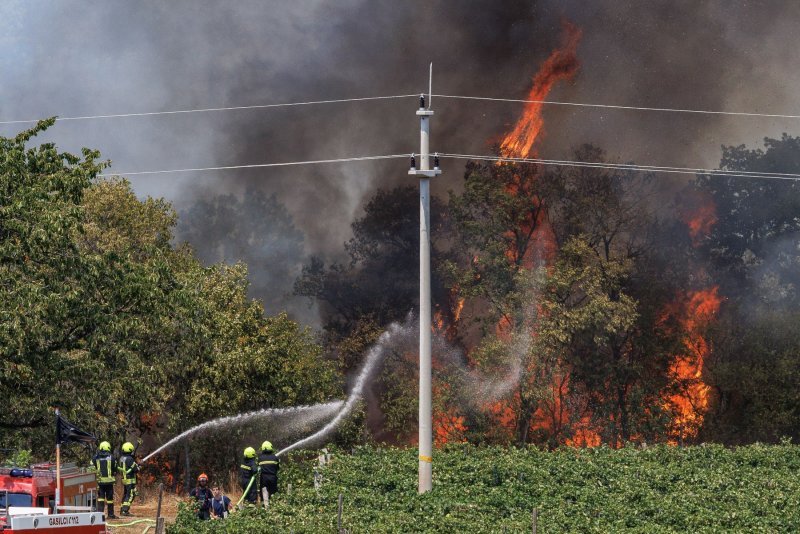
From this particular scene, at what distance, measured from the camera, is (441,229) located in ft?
227

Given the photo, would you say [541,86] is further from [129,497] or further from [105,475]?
[105,475]

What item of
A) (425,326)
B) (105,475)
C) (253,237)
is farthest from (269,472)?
(253,237)

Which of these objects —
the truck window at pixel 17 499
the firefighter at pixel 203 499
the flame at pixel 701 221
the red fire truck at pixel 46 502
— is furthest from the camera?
the flame at pixel 701 221

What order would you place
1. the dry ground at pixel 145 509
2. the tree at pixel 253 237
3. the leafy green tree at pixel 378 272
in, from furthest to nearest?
1. the tree at pixel 253 237
2. the leafy green tree at pixel 378 272
3. the dry ground at pixel 145 509

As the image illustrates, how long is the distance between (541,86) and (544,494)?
51274mm

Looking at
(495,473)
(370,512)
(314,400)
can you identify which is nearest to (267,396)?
(314,400)

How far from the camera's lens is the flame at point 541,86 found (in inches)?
2906

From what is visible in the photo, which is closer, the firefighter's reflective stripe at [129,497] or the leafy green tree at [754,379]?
the firefighter's reflective stripe at [129,497]

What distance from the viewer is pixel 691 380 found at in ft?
201

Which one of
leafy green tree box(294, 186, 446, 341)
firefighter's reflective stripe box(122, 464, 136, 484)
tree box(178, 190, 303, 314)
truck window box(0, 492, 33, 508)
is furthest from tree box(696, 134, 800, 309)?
truck window box(0, 492, 33, 508)

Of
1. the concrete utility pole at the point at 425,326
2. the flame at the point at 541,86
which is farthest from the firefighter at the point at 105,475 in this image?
the flame at the point at 541,86

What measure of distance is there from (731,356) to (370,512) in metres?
37.9

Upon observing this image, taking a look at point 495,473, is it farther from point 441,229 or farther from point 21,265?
point 441,229

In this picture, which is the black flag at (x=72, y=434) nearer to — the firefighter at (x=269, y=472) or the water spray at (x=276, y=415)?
the firefighter at (x=269, y=472)
